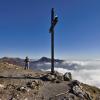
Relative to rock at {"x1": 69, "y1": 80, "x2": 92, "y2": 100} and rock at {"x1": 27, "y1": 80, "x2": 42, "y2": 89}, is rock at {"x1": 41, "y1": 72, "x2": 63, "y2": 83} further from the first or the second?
rock at {"x1": 69, "y1": 80, "x2": 92, "y2": 100}

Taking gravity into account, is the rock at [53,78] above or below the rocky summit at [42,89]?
above

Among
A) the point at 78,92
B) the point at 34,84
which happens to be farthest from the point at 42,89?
the point at 78,92

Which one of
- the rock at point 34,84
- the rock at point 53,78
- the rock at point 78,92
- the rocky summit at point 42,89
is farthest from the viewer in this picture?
the rock at point 53,78

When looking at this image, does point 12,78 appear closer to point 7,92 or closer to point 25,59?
point 7,92

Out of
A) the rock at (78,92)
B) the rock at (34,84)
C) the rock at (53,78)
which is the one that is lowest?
the rock at (78,92)

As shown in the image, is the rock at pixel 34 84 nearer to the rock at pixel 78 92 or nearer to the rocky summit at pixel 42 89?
the rocky summit at pixel 42 89

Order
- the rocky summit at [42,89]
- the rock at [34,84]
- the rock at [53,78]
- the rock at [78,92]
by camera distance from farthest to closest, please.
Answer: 1. the rock at [53,78]
2. the rock at [34,84]
3. the rock at [78,92]
4. the rocky summit at [42,89]

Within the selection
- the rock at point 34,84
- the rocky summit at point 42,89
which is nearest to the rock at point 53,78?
the rocky summit at point 42,89

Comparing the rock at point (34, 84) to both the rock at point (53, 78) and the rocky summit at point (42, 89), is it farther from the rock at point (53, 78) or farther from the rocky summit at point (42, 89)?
the rock at point (53, 78)

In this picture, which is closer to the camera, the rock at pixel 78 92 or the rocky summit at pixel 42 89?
the rocky summit at pixel 42 89

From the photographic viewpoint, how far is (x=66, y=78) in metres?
24.8

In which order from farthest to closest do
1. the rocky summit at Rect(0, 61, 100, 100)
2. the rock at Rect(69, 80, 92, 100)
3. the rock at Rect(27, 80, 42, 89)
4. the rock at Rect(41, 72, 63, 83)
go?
1. the rock at Rect(41, 72, 63, 83)
2. the rock at Rect(27, 80, 42, 89)
3. the rock at Rect(69, 80, 92, 100)
4. the rocky summit at Rect(0, 61, 100, 100)

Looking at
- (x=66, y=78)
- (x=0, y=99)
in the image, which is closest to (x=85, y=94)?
(x=66, y=78)

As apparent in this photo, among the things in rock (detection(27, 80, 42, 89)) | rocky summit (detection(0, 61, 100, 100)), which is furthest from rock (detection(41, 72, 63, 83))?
rock (detection(27, 80, 42, 89))
